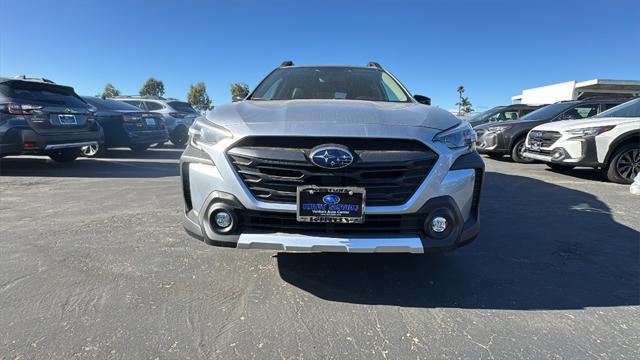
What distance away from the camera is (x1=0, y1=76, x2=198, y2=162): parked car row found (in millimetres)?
6041

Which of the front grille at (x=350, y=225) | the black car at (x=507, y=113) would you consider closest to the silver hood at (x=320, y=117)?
the front grille at (x=350, y=225)

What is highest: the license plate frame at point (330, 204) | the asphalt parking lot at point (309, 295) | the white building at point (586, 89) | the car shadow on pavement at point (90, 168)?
the white building at point (586, 89)

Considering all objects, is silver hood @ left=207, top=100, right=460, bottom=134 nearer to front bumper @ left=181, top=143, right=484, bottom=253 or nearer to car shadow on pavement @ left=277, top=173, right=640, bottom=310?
front bumper @ left=181, top=143, right=484, bottom=253

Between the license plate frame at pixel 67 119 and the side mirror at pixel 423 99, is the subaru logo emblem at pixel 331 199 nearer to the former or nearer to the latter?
the side mirror at pixel 423 99

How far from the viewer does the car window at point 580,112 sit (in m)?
8.60

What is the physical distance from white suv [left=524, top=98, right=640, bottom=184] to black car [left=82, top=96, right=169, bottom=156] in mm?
8963

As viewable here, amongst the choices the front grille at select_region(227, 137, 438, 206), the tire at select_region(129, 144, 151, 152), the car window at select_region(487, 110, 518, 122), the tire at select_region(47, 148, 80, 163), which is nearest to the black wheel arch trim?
the front grille at select_region(227, 137, 438, 206)

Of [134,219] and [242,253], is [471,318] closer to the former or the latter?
[242,253]

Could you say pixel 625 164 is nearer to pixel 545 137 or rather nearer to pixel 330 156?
pixel 545 137

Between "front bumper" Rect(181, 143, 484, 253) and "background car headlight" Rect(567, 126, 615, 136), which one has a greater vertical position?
"background car headlight" Rect(567, 126, 615, 136)

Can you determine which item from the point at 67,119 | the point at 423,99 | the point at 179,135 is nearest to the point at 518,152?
the point at 423,99

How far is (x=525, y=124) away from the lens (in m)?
8.64

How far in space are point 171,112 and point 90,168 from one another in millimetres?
4599

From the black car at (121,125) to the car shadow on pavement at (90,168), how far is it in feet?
1.36
